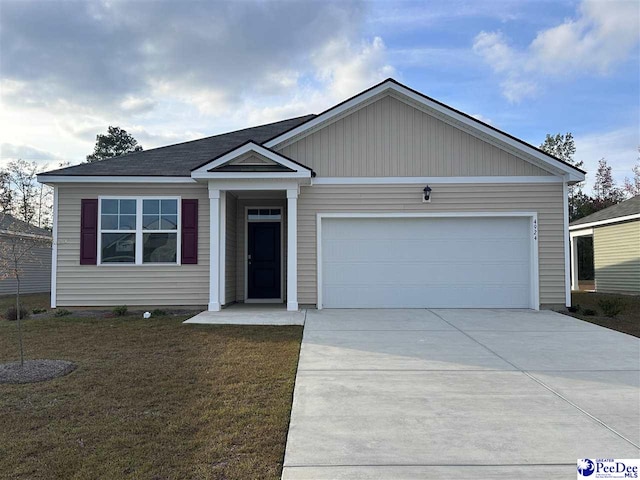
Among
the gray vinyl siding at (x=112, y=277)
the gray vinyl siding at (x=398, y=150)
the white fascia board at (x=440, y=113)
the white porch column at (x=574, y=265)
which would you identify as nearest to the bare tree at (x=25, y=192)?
the gray vinyl siding at (x=112, y=277)

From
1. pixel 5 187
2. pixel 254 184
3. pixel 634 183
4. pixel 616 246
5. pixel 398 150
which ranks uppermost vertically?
pixel 634 183

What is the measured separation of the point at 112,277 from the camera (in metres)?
10.6

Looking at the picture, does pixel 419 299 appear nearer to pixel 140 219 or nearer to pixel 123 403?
pixel 140 219

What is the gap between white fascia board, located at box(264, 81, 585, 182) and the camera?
1046 cm

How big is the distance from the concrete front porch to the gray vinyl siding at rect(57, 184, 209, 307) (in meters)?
0.91

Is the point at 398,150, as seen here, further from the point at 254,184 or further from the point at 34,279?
the point at 34,279

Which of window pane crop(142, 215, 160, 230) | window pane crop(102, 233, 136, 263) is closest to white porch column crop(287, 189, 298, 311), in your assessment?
window pane crop(142, 215, 160, 230)

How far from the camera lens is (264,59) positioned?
12531mm

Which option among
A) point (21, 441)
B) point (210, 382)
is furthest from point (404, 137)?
point (21, 441)

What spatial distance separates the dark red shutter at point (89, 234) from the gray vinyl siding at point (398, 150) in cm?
455

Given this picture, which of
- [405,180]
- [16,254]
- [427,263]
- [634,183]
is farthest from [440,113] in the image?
[634,183]

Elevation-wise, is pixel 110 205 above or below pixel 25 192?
below

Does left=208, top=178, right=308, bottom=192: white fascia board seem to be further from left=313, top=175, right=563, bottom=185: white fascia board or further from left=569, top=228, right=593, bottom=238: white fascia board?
left=569, top=228, right=593, bottom=238: white fascia board

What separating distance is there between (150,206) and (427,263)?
6600mm
